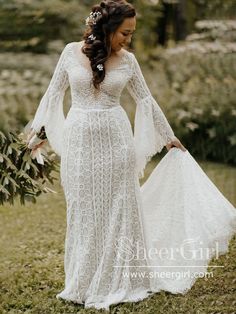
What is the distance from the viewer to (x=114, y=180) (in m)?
4.11

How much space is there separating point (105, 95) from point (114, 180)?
1.66ft

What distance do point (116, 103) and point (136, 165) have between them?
1.30 ft

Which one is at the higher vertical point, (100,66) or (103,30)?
(103,30)

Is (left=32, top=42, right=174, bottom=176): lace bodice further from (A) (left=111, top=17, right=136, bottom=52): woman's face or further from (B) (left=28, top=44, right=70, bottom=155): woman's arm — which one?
(A) (left=111, top=17, right=136, bottom=52): woman's face

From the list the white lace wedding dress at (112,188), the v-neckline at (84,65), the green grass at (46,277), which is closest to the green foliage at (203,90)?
the green grass at (46,277)

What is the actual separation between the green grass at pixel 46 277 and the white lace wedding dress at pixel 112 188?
0.11 m

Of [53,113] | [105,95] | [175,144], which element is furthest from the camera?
[175,144]

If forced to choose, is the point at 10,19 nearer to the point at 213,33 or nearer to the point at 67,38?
the point at 67,38

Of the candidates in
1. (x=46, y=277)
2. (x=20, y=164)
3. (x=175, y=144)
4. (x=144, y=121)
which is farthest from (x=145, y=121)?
(x=46, y=277)

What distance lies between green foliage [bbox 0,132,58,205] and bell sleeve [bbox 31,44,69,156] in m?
0.16

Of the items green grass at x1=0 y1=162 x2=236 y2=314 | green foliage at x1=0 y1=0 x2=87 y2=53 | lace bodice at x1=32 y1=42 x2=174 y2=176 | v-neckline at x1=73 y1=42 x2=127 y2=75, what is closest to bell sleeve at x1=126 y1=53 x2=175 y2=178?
lace bodice at x1=32 y1=42 x2=174 y2=176

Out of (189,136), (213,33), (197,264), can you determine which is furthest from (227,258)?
(213,33)

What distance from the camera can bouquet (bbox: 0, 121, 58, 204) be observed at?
4.19 metres

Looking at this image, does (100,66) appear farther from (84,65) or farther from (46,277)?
(46,277)
